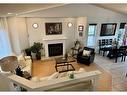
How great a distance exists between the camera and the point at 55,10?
6.81 meters

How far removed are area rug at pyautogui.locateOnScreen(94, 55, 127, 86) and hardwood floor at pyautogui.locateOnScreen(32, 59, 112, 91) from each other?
0.25 metres

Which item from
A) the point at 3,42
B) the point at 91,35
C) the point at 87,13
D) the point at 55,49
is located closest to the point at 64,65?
the point at 55,49

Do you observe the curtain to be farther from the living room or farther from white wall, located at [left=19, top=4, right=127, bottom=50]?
white wall, located at [left=19, top=4, right=127, bottom=50]

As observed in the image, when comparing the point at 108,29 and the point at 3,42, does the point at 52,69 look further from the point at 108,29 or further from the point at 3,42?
the point at 108,29

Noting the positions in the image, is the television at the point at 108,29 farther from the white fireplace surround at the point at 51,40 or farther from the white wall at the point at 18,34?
the white wall at the point at 18,34

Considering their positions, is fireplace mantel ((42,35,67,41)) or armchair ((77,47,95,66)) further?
fireplace mantel ((42,35,67,41))

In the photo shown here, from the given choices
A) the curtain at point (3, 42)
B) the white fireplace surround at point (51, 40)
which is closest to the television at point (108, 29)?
the white fireplace surround at point (51, 40)

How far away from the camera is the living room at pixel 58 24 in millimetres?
6701

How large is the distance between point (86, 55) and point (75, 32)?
191 cm

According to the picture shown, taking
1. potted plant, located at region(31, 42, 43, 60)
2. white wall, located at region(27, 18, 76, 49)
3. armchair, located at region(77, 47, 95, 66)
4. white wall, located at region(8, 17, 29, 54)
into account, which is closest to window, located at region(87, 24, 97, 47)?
white wall, located at region(27, 18, 76, 49)

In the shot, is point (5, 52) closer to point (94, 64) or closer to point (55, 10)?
point (55, 10)

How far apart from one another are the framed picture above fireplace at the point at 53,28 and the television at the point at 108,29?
9.59ft

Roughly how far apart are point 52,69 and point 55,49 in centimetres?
184

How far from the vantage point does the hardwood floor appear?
510 centimetres
